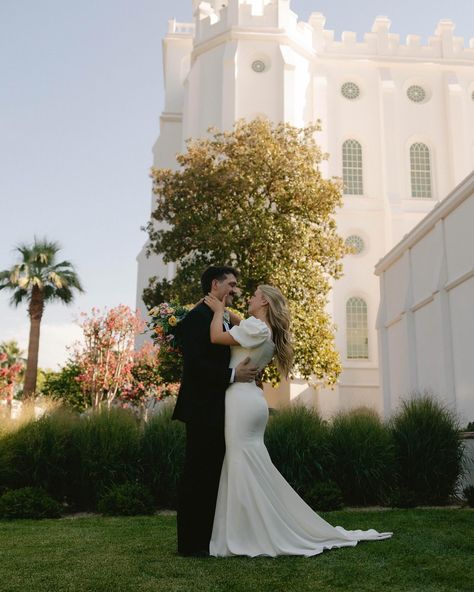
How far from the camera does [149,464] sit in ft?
34.3

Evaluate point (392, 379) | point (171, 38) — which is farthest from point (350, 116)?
point (392, 379)

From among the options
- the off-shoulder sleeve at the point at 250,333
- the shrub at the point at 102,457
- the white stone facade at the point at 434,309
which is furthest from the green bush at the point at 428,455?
the off-shoulder sleeve at the point at 250,333

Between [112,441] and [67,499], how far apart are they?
1.18 metres

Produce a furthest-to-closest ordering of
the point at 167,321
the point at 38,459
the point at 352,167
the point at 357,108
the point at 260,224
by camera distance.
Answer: the point at 357,108, the point at 352,167, the point at 260,224, the point at 38,459, the point at 167,321

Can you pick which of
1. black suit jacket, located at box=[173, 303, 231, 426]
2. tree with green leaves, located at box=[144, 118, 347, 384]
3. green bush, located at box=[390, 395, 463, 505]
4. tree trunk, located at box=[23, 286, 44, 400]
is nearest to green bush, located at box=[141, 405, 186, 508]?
green bush, located at box=[390, 395, 463, 505]

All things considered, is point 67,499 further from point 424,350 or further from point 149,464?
point 424,350

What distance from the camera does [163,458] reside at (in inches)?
409

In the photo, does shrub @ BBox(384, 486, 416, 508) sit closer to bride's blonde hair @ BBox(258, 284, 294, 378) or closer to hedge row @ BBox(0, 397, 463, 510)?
hedge row @ BBox(0, 397, 463, 510)

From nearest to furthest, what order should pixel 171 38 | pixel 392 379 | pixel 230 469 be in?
pixel 230 469 < pixel 392 379 < pixel 171 38

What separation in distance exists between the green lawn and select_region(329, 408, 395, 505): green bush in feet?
9.99

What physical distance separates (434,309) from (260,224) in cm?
592

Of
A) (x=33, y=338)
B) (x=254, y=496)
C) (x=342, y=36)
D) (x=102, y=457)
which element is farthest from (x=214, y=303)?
Answer: (x=342, y=36)

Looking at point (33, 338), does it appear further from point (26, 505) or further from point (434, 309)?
point (26, 505)

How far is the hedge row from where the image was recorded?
1019 cm
